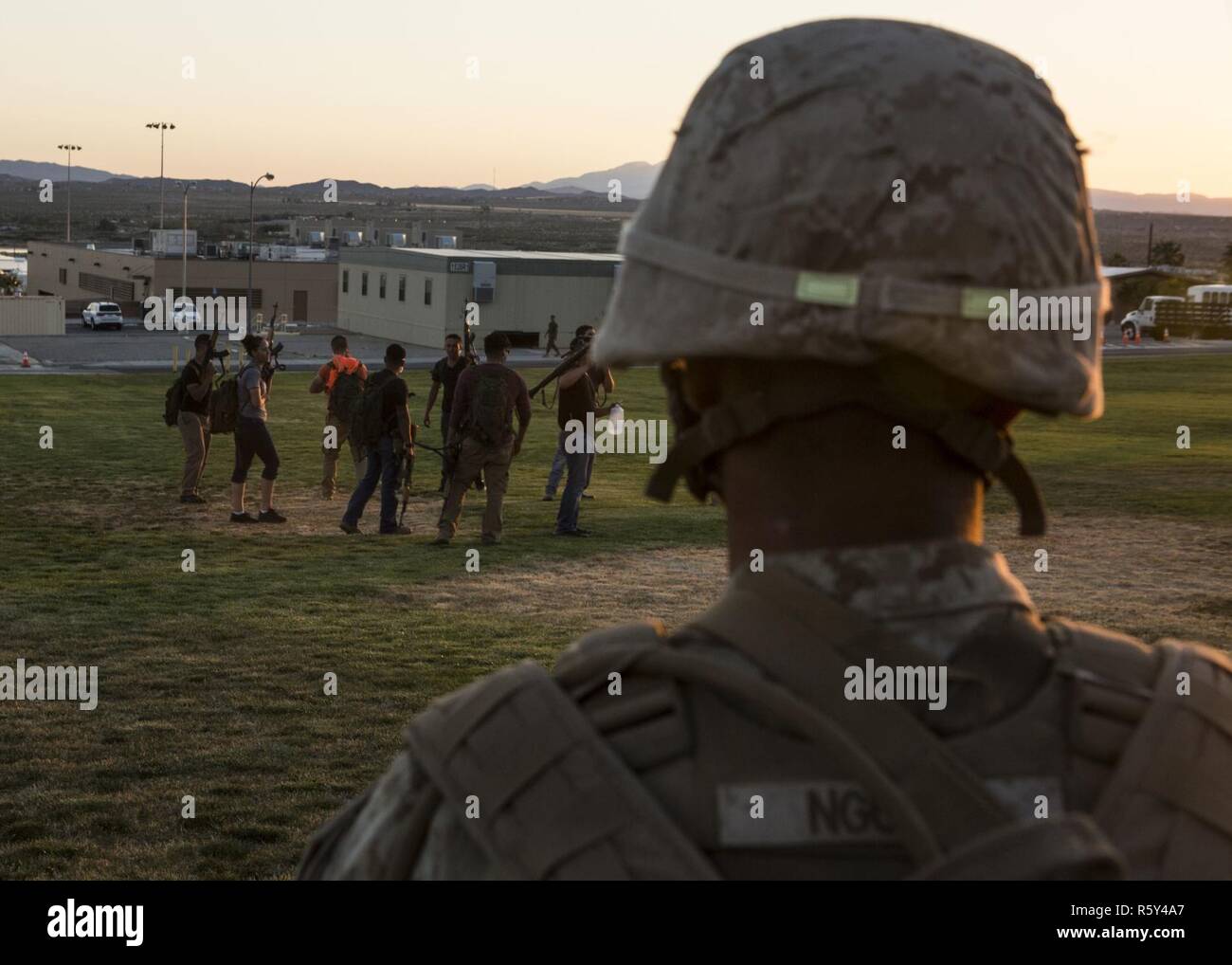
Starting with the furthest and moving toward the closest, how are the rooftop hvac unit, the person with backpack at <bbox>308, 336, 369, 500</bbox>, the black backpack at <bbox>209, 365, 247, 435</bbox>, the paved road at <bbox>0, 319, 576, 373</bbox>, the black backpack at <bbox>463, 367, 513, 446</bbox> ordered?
the rooftop hvac unit, the paved road at <bbox>0, 319, 576, 373</bbox>, the person with backpack at <bbox>308, 336, 369, 500</bbox>, the black backpack at <bbox>209, 365, 247, 435</bbox>, the black backpack at <bbox>463, 367, 513, 446</bbox>

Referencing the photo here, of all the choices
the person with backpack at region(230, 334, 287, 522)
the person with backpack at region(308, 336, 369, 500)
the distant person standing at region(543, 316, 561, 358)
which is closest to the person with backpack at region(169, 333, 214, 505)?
the person with backpack at region(230, 334, 287, 522)

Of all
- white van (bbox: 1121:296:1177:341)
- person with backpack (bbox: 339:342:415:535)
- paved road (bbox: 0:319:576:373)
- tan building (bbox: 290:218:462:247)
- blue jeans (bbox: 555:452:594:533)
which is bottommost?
paved road (bbox: 0:319:576:373)

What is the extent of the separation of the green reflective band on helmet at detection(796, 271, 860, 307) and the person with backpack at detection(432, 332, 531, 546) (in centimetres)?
1452

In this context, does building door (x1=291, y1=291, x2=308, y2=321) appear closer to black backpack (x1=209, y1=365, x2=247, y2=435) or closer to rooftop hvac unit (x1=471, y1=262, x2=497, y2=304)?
rooftop hvac unit (x1=471, y1=262, x2=497, y2=304)

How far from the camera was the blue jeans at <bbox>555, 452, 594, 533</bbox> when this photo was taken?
18.6 m

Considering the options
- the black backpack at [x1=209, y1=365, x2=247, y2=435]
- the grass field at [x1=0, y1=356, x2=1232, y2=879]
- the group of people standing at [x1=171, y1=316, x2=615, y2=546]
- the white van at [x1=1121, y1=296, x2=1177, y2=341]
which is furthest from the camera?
the white van at [x1=1121, y1=296, x2=1177, y2=341]

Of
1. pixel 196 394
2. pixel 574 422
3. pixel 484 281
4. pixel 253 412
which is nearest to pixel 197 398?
pixel 196 394

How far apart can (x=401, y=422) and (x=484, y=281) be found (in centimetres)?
5516

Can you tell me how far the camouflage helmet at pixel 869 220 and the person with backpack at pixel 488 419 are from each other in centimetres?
1443

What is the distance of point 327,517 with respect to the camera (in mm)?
20062

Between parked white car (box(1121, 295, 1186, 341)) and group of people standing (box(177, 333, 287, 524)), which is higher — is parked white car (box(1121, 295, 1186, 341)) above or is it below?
above

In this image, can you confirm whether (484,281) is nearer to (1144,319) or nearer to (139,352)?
(139,352)
